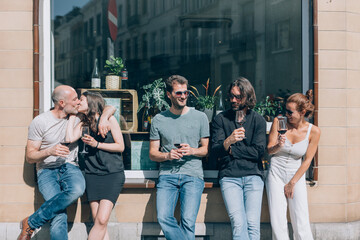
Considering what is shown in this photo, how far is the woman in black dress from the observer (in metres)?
4.75

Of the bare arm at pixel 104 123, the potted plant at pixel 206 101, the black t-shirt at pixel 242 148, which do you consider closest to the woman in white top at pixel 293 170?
the black t-shirt at pixel 242 148

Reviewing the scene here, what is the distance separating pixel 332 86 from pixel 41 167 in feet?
11.1

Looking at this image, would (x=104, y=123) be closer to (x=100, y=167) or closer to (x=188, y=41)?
(x=100, y=167)

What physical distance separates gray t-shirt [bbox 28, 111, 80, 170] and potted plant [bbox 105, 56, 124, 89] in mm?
1036

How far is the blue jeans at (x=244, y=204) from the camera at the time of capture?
14.7 ft

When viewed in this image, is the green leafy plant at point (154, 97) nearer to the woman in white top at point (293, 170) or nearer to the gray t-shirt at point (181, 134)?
the gray t-shirt at point (181, 134)

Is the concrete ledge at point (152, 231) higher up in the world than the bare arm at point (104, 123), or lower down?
lower down

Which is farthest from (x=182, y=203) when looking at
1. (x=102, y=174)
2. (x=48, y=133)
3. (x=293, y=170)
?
(x=48, y=133)

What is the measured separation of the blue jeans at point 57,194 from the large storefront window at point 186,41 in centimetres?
129

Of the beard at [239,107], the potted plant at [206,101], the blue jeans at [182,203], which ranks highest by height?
the potted plant at [206,101]

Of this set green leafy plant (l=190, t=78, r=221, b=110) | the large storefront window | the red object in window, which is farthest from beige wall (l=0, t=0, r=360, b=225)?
the red object in window

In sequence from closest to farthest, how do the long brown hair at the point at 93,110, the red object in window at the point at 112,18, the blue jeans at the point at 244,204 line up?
the blue jeans at the point at 244,204 < the long brown hair at the point at 93,110 < the red object in window at the point at 112,18

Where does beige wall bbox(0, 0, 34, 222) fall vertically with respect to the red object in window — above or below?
below

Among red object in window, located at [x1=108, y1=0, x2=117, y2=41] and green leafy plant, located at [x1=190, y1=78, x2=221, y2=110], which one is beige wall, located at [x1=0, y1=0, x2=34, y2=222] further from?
green leafy plant, located at [x1=190, y1=78, x2=221, y2=110]
